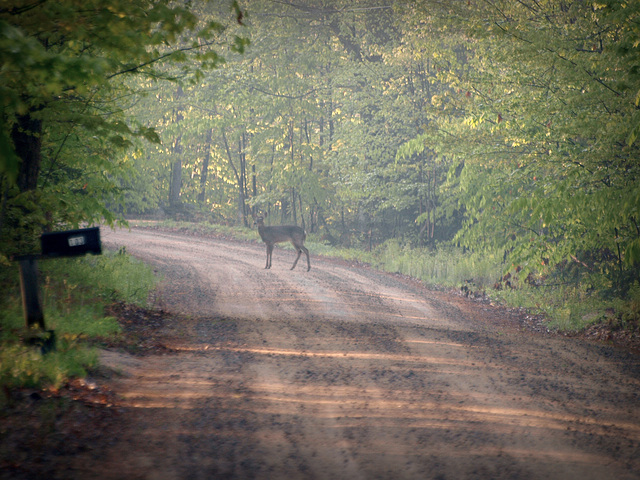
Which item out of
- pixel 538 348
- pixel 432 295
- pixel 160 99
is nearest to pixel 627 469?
pixel 538 348

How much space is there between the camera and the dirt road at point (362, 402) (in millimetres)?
4555

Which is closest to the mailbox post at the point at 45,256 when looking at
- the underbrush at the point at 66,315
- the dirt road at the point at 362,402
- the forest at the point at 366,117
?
the underbrush at the point at 66,315

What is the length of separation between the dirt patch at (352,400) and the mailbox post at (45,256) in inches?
33.8

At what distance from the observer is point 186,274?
16.6 m

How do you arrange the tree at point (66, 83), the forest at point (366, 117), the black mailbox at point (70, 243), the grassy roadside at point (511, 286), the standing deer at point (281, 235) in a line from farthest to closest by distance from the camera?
1. the standing deer at point (281, 235)
2. the grassy roadside at point (511, 286)
3. the forest at point (366, 117)
4. the black mailbox at point (70, 243)
5. the tree at point (66, 83)

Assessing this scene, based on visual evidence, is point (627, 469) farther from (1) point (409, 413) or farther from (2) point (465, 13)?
(2) point (465, 13)

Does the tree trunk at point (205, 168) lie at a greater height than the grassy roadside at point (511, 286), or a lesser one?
greater

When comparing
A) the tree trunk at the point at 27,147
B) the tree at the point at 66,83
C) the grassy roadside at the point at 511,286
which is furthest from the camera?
the grassy roadside at the point at 511,286

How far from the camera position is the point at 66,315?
852cm

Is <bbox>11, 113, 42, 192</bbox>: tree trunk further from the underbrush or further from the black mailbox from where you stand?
the black mailbox

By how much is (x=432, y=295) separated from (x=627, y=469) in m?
11.3

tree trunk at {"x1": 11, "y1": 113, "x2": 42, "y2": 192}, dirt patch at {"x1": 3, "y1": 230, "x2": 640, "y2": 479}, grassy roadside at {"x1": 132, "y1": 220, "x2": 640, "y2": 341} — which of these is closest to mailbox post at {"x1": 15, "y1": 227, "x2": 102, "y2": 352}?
dirt patch at {"x1": 3, "y1": 230, "x2": 640, "y2": 479}

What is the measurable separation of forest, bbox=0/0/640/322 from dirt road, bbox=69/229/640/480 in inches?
94.8

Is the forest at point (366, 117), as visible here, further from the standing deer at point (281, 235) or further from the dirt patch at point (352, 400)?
the standing deer at point (281, 235)
